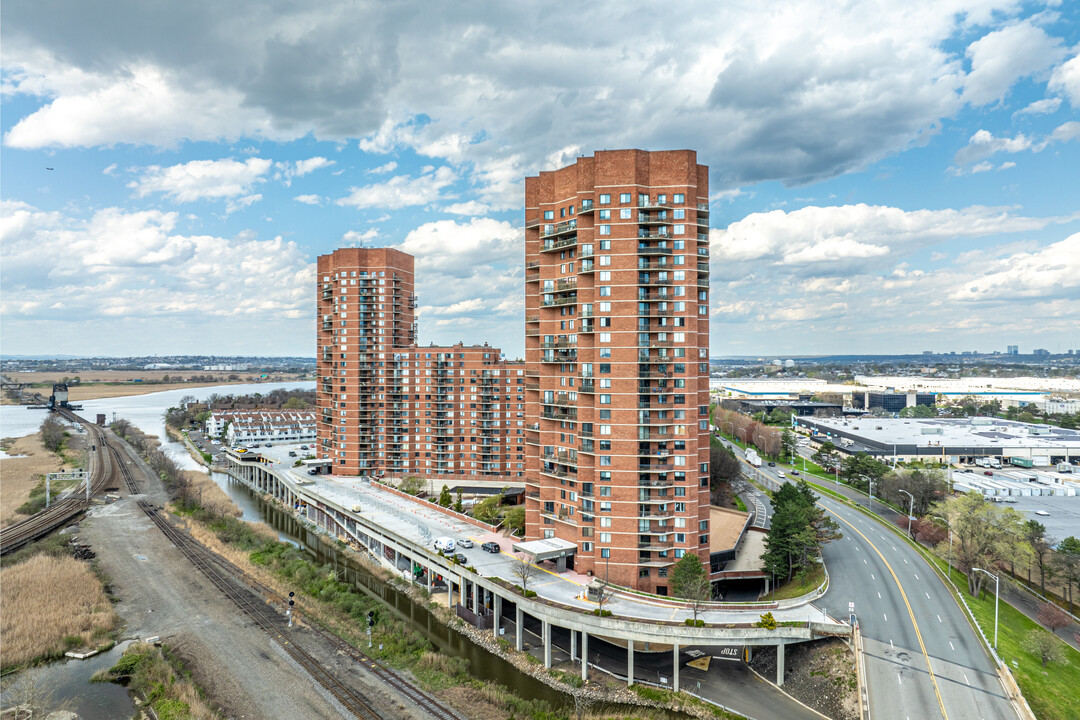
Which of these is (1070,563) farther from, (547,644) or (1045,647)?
(547,644)

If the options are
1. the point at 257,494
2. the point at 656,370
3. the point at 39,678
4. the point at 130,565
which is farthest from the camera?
the point at 257,494

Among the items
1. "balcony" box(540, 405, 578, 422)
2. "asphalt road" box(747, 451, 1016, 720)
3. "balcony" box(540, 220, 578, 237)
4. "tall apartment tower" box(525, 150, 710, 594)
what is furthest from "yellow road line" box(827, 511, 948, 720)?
"balcony" box(540, 220, 578, 237)

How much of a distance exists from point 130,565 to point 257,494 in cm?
5723

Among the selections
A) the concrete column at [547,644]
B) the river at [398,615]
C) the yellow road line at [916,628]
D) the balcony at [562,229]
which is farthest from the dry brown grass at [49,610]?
the yellow road line at [916,628]

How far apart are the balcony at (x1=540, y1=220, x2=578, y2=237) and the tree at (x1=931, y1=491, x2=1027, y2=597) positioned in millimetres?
54263

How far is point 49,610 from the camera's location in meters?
59.6

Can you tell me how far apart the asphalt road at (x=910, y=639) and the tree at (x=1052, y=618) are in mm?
8043

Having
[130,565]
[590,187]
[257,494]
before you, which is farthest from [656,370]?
[257,494]

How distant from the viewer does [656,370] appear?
61.8 m

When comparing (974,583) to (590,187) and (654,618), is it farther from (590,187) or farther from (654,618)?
(590,187)

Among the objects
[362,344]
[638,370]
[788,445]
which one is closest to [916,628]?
[638,370]

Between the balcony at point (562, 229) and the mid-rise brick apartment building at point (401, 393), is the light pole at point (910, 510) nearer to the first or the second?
the balcony at point (562, 229)

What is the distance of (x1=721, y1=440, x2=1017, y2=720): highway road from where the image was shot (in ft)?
136

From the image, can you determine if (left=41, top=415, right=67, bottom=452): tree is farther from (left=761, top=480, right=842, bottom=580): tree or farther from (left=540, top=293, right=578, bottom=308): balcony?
(left=761, top=480, right=842, bottom=580): tree
